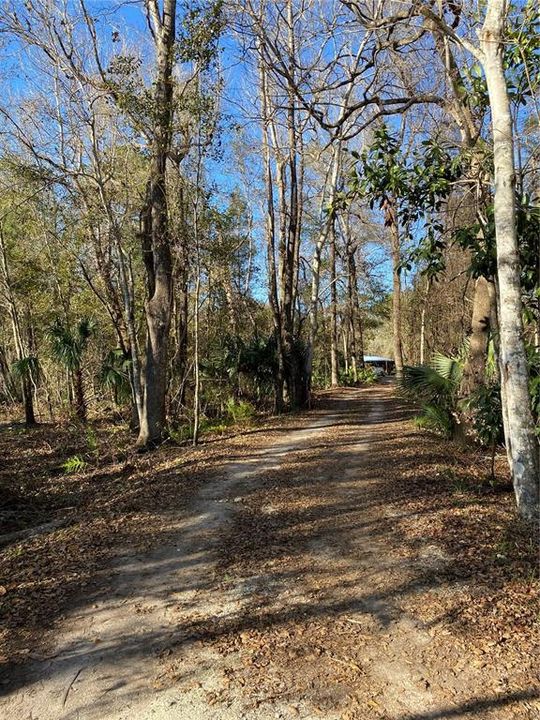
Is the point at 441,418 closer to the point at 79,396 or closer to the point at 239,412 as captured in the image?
the point at 239,412

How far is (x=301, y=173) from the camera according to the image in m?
16.8

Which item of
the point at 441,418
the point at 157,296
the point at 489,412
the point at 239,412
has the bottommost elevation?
the point at 239,412

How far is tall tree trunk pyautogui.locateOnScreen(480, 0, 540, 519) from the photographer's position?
5141 millimetres

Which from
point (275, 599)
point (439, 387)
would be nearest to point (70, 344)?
point (439, 387)

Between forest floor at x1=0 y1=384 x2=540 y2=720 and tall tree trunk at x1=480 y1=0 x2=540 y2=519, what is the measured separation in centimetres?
75

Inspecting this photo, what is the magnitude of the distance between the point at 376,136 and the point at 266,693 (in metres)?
6.27

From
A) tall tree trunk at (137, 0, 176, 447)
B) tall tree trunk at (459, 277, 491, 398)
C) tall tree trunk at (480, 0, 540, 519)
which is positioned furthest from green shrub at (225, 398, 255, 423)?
tall tree trunk at (480, 0, 540, 519)

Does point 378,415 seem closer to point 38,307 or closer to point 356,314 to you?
point 38,307

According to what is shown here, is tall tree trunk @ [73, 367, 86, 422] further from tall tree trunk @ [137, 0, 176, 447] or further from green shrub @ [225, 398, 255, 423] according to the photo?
tall tree trunk @ [137, 0, 176, 447]

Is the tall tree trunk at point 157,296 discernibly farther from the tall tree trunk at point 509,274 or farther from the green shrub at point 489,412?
the tall tree trunk at point 509,274

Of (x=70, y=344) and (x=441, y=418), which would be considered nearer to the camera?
(x=441, y=418)

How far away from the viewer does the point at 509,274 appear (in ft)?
16.9

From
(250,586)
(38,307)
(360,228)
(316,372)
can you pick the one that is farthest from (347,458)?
(316,372)

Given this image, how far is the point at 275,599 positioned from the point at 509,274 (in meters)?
3.82
